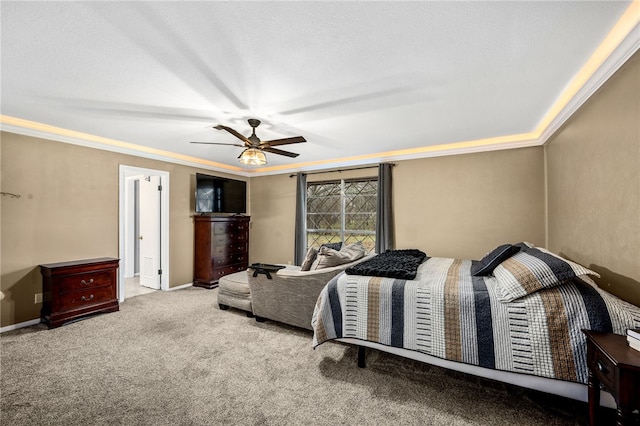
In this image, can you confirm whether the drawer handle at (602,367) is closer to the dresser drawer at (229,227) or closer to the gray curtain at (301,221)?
the gray curtain at (301,221)

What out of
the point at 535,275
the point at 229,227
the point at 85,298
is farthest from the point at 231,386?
the point at 229,227

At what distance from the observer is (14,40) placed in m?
1.71

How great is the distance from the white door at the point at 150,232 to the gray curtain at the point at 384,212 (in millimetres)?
4016

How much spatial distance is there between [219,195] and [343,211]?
2.58 metres

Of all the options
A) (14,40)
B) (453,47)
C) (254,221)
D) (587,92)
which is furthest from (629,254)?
(254,221)

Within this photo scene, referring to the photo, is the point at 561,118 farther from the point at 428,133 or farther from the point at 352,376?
the point at 352,376

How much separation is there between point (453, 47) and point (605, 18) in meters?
0.82

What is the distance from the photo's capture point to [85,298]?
337 centimetres

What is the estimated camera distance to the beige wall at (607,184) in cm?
170

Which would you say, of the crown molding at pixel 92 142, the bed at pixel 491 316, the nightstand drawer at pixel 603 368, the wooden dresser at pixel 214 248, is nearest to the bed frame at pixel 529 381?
the bed at pixel 491 316

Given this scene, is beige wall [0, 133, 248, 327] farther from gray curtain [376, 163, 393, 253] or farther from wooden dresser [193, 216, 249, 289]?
gray curtain [376, 163, 393, 253]

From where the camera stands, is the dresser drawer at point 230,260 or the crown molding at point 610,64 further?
the dresser drawer at point 230,260

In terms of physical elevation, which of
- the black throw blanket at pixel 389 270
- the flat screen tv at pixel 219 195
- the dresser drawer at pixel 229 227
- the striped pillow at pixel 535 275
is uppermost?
the flat screen tv at pixel 219 195

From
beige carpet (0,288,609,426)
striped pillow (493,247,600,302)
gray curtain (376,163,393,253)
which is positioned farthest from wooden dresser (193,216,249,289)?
striped pillow (493,247,600,302)
